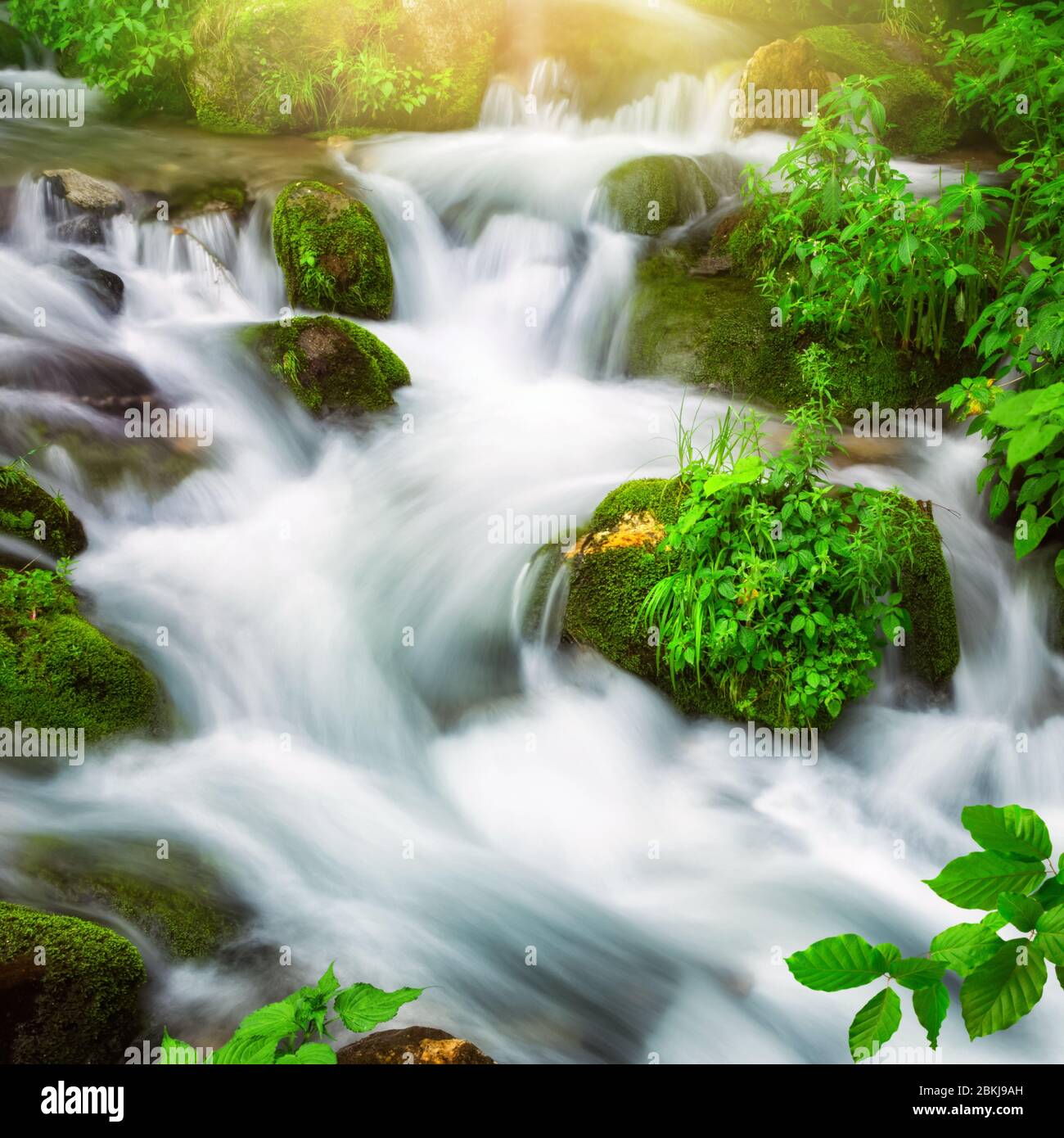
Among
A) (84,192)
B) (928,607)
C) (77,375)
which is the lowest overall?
(928,607)

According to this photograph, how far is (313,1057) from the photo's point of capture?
7.06 feet

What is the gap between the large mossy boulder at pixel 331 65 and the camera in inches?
362

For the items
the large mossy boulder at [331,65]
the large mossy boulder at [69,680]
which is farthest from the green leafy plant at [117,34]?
the large mossy boulder at [69,680]

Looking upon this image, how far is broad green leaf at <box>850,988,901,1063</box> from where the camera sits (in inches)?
55.7

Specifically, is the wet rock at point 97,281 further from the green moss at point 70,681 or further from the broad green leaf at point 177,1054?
the broad green leaf at point 177,1054

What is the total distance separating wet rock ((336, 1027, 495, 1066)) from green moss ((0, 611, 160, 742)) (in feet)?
6.76

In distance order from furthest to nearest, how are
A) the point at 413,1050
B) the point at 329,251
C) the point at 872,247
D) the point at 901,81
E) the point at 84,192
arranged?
1. the point at 901,81
2. the point at 84,192
3. the point at 329,251
4. the point at 872,247
5. the point at 413,1050

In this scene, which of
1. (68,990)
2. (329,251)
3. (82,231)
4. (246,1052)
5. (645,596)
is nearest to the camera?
(246,1052)

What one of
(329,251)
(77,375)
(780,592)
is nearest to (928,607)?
(780,592)

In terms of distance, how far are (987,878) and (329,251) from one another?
21.2 feet

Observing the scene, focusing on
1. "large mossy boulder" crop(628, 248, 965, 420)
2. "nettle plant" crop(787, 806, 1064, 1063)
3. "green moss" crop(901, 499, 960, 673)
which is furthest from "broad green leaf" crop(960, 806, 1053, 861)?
"large mossy boulder" crop(628, 248, 965, 420)

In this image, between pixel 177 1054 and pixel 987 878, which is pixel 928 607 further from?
pixel 177 1054

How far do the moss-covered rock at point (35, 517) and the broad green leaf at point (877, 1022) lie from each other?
455 centimetres

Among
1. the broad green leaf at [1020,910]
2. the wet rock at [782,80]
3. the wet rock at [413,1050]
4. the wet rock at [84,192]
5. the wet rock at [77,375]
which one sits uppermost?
the wet rock at [782,80]
